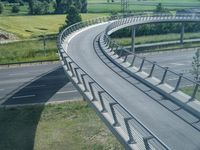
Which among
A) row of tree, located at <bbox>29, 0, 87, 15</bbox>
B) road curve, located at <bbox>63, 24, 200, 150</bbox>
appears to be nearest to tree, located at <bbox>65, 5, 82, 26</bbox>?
row of tree, located at <bbox>29, 0, 87, 15</bbox>

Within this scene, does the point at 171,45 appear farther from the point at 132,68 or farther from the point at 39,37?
the point at 132,68

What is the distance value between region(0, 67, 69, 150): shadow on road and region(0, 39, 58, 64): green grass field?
1280 cm

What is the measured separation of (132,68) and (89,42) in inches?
718

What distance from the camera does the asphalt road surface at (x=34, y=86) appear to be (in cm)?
3988

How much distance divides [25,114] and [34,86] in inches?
334

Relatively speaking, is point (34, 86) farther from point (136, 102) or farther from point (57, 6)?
point (57, 6)

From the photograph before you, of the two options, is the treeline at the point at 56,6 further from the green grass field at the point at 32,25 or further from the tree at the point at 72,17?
the tree at the point at 72,17

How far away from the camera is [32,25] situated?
96375 mm

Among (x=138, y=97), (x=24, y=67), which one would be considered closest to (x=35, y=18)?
(x=24, y=67)

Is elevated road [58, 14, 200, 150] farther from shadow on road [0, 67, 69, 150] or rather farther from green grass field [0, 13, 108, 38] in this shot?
green grass field [0, 13, 108, 38]

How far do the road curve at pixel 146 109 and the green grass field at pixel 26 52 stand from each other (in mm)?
24771

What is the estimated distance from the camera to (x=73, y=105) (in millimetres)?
37594

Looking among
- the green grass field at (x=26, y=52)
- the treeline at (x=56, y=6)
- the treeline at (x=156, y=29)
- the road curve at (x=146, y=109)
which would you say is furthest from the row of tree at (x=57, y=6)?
the road curve at (x=146, y=109)

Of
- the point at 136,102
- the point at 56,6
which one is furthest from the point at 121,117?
the point at 56,6
